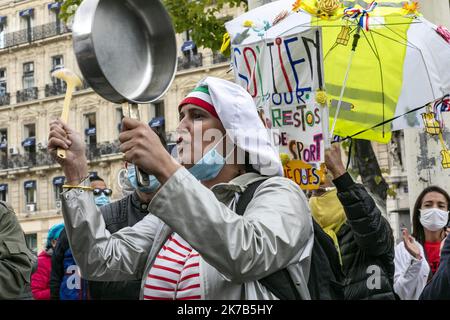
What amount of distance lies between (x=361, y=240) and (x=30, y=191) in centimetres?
4115

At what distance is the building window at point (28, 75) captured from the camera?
4591 cm

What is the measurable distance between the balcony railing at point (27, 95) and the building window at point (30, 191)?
14.8ft

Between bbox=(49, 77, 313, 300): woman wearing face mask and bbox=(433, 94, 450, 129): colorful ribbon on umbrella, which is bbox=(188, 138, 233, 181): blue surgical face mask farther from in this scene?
bbox=(433, 94, 450, 129): colorful ribbon on umbrella

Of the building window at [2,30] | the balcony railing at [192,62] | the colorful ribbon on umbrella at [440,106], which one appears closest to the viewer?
the colorful ribbon on umbrella at [440,106]

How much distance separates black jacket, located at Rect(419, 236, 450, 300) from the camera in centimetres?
336

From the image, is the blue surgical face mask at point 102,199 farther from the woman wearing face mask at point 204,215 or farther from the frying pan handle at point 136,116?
the frying pan handle at point 136,116

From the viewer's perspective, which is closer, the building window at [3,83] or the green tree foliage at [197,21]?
the green tree foliage at [197,21]

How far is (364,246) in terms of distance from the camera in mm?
5023

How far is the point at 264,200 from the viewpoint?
270 centimetres

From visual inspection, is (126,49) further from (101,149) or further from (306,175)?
(101,149)

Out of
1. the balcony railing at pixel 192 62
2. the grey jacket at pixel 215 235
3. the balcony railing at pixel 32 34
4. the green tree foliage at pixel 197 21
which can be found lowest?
the grey jacket at pixel 215 235

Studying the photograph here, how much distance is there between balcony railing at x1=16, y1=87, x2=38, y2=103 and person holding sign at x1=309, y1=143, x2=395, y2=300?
4146 cm

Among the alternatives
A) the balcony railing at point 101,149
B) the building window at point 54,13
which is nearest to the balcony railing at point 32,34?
the building window at point 54,13
